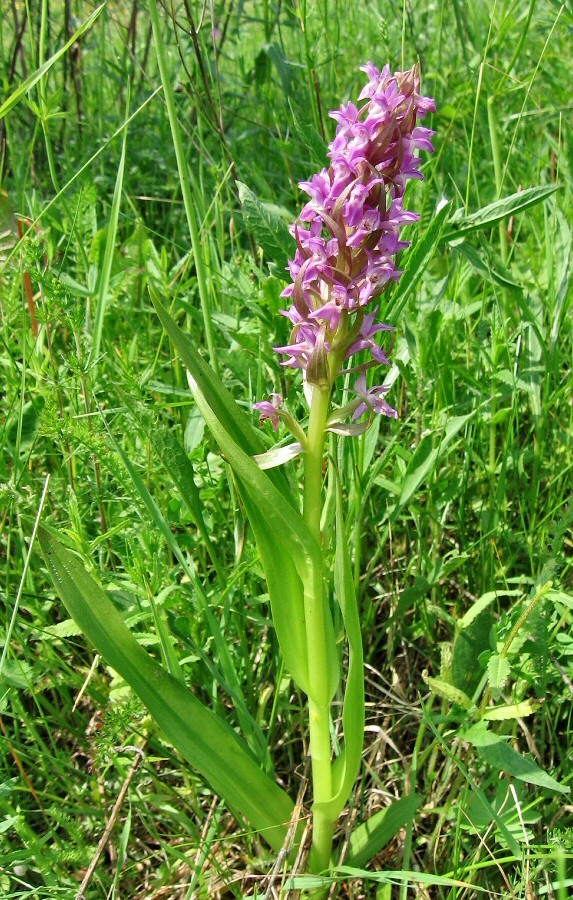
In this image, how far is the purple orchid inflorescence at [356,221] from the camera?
118 centimetres

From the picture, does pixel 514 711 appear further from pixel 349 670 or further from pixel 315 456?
pixel 315 456

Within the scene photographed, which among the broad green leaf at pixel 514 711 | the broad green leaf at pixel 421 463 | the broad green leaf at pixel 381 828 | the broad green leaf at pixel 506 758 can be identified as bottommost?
→ the broad green leaf at pixel 381 828

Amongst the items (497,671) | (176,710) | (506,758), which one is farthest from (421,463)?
(176,710)

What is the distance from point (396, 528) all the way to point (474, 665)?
44 cm

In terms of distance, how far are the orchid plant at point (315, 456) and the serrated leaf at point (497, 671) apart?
22 centimetres

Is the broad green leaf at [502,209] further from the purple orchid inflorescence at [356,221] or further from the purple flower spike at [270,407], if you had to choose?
the purple flower spike at [270,407]

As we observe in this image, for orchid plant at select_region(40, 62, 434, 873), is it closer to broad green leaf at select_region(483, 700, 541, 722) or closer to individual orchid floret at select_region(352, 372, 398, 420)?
individual orchid floret at select_region(352, 372, 398, 420)

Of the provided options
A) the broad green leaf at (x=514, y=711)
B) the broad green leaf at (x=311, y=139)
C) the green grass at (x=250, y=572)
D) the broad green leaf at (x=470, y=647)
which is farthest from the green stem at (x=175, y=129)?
the broad green leaf at (x=514, y=711)

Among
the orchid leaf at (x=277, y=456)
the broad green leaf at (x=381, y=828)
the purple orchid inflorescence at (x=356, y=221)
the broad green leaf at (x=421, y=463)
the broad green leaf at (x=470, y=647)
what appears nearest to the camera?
the purple orchid inflorescence at (x=356, y=221)

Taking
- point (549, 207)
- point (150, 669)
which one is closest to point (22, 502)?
point (150, 669)

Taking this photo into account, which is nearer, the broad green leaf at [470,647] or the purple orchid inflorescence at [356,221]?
the purple orchid inflorescence at [356,221]

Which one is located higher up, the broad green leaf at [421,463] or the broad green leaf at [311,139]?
the broad green leaf at [311,139]

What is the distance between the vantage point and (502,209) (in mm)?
1669

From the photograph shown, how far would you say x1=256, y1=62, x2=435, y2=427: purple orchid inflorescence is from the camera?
1179mm
